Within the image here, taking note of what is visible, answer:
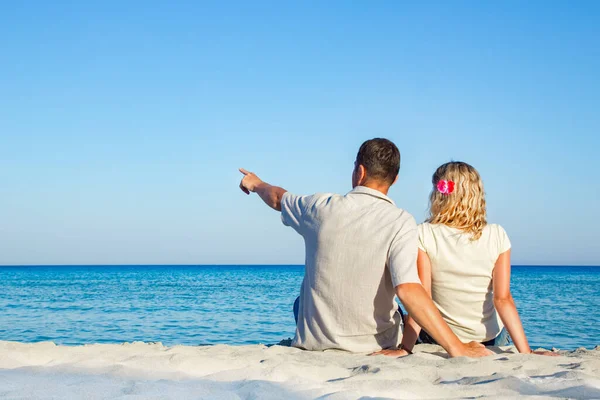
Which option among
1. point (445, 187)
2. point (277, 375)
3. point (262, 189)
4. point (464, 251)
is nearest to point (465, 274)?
point (464, 251)

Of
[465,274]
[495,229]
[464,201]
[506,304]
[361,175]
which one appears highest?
[361,175]

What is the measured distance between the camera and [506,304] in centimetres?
372

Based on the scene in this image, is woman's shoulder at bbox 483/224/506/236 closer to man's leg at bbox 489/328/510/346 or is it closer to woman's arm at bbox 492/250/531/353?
woman's arm at bbox 492/250/531/353

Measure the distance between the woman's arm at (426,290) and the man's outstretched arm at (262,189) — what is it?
96 cm

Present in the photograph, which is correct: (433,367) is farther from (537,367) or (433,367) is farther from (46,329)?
(46,329)

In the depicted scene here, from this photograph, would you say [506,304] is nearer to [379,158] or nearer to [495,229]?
[495,229]

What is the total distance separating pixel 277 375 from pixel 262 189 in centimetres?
130

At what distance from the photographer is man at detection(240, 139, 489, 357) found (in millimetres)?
3250

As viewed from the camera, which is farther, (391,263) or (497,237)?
(497,237)

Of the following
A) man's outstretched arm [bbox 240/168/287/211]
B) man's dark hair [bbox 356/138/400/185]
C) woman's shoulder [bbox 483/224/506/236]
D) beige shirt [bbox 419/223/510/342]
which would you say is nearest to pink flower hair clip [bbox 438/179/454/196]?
beige shirt [bbox 419/223/510/342]

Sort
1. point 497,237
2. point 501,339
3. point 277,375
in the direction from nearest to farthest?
point 277,375, point 497,237, point 501,339

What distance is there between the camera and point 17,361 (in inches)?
130

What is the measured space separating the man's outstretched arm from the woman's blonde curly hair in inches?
41.9

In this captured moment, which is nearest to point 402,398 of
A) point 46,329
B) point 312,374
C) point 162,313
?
point 312,374
